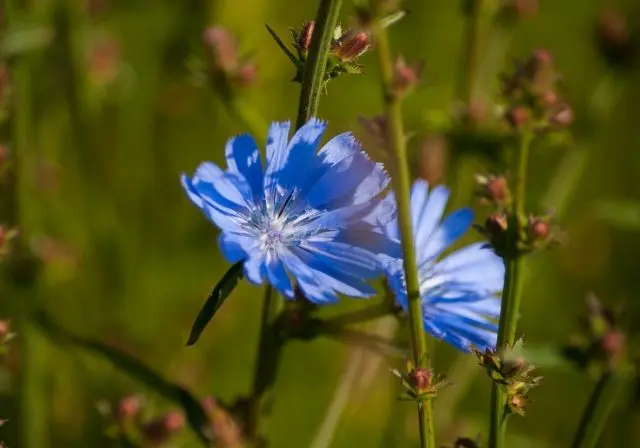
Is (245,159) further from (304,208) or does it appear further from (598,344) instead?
(598,344)

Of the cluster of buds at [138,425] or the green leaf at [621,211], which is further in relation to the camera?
the green leaf at [621,211]

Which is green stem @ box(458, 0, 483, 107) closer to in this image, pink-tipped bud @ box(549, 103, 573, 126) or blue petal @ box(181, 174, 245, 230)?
pink-tipped bud @ box(549, 103, 573, 126)

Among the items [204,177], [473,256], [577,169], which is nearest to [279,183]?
[204,177]

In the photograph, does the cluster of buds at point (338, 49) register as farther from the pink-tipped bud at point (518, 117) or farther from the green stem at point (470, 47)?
the green stem at point (470, 47)

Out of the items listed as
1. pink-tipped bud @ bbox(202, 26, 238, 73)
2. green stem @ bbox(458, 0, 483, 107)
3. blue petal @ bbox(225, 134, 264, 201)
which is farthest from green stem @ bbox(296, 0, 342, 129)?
green stem @ bbox(458, 0, 483, 107)

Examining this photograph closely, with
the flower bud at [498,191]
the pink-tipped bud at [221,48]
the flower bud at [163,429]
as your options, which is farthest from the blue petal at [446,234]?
the pink-tipped bud at [221,48]

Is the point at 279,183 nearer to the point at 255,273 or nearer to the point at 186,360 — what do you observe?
the point at 255,273

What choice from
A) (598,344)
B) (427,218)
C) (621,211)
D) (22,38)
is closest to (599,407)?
(598,344)
